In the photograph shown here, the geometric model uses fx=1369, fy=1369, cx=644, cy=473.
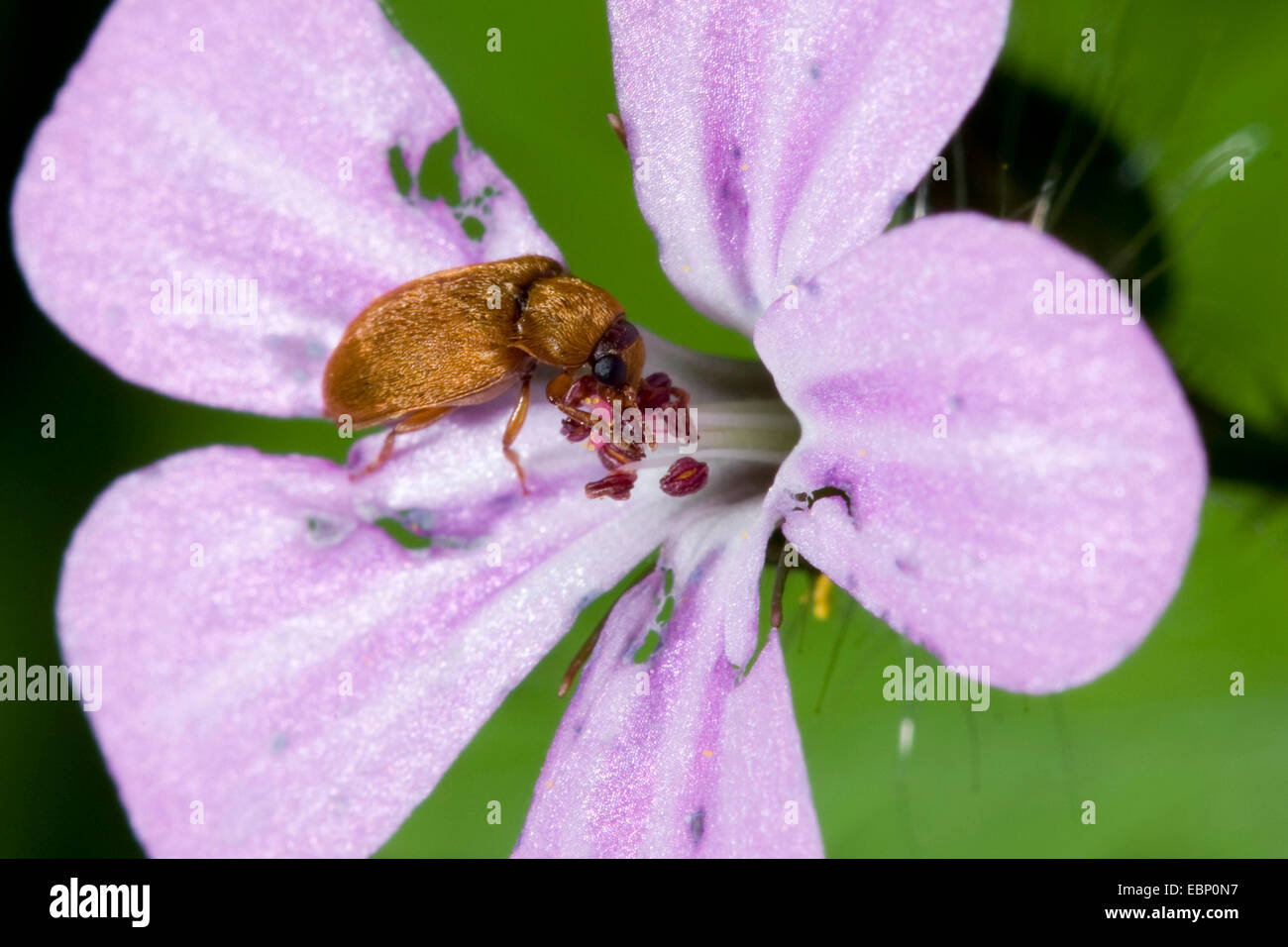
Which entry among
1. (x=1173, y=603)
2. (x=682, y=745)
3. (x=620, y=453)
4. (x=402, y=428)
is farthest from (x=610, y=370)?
(x=1173, y=603)

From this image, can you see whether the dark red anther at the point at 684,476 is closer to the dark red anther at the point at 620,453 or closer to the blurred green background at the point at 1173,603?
the dark red anther at the point at 620,453

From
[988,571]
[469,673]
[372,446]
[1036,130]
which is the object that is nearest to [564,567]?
[469,673]

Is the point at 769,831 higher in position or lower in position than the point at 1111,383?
lower

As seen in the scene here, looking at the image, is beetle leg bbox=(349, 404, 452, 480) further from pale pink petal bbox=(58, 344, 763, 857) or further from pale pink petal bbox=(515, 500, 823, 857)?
pale pink petal bbox=(515, 500, 823, 857)

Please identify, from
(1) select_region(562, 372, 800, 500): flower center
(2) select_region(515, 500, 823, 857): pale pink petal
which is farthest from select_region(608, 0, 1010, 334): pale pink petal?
(2) select_region(515, 500, 823, 857): pale pink petal

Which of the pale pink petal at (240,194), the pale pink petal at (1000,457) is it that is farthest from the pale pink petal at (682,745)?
the pale pink petal at (240,194)
